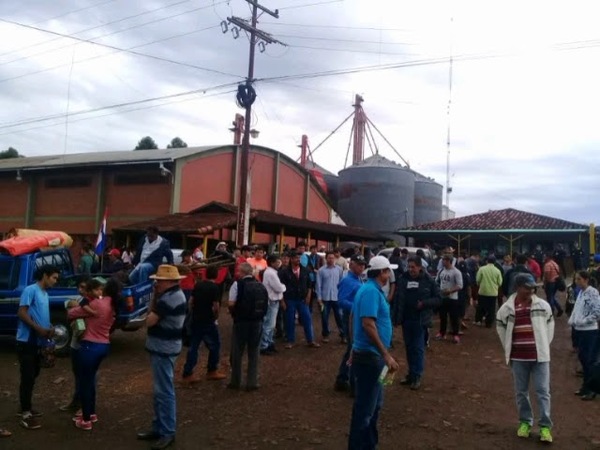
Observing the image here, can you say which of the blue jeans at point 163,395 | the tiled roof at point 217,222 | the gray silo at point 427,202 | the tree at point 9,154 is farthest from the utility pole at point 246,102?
the tree at point 9,154

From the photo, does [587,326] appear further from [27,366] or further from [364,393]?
[27,366]

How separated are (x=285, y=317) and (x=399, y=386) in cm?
318

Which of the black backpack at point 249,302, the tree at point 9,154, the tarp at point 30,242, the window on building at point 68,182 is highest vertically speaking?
the tree at point 9,154

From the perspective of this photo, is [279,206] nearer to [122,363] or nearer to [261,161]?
[261,161]

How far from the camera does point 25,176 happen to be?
89.3ft

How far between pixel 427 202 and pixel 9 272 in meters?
35.4

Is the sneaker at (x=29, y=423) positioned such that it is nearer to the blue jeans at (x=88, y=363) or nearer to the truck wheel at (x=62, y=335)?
the blue jeans at (x=88, y=363)

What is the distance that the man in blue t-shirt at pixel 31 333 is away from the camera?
6133mm

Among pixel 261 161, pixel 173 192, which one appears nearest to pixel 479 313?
pixel 173 192

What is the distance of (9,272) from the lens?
31.6ft

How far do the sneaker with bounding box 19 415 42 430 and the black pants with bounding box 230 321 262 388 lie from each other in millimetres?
2525

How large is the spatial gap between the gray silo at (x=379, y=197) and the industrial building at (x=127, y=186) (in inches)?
368

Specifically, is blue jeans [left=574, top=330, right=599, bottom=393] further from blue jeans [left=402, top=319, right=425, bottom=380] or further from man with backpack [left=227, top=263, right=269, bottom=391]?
man with backpack [left=227, top=263, right=269, bottom=391]

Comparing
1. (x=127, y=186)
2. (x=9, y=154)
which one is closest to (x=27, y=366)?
(x=127, y=186)
